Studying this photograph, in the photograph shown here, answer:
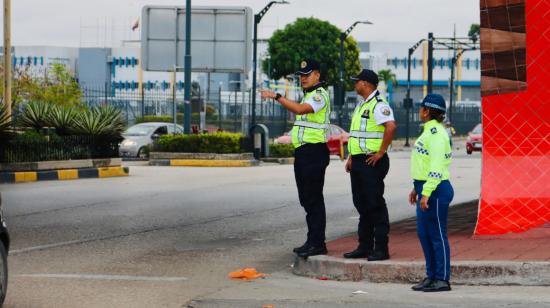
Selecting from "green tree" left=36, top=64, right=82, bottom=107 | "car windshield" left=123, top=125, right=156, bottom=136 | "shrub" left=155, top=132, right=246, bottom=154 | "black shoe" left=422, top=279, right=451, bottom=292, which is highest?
"green tree" left=36, top=64, right=82, bottom=107

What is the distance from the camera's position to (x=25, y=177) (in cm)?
2441

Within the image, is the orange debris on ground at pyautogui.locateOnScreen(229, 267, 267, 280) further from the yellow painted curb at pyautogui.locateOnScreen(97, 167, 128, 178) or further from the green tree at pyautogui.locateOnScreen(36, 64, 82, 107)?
the green tree at pyautogui.locateOnScreen(36, 64, 82, 107)

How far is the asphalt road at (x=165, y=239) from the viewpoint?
367 inches

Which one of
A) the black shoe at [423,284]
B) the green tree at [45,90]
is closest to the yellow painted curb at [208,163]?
the green tree at [45,90]

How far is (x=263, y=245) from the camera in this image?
13.0 meters

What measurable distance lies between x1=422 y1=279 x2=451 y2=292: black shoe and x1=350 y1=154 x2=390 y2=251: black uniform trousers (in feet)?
3.56

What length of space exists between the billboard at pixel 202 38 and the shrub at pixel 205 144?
7134mm

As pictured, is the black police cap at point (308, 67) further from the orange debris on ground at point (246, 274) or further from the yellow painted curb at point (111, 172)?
the yellow painted curb at point (111, 172)

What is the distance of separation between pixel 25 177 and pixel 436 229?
16685 mm

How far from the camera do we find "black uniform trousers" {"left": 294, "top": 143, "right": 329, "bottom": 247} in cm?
1055

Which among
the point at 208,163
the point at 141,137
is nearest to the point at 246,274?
the point at 208,163

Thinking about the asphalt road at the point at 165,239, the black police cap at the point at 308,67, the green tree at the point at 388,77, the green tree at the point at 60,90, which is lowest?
the asphalt road at the point at 165,239

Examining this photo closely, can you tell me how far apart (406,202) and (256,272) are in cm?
892

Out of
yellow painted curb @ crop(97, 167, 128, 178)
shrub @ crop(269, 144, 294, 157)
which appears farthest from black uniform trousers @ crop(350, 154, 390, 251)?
shrub @ crop(269, 144, 294, 157)
